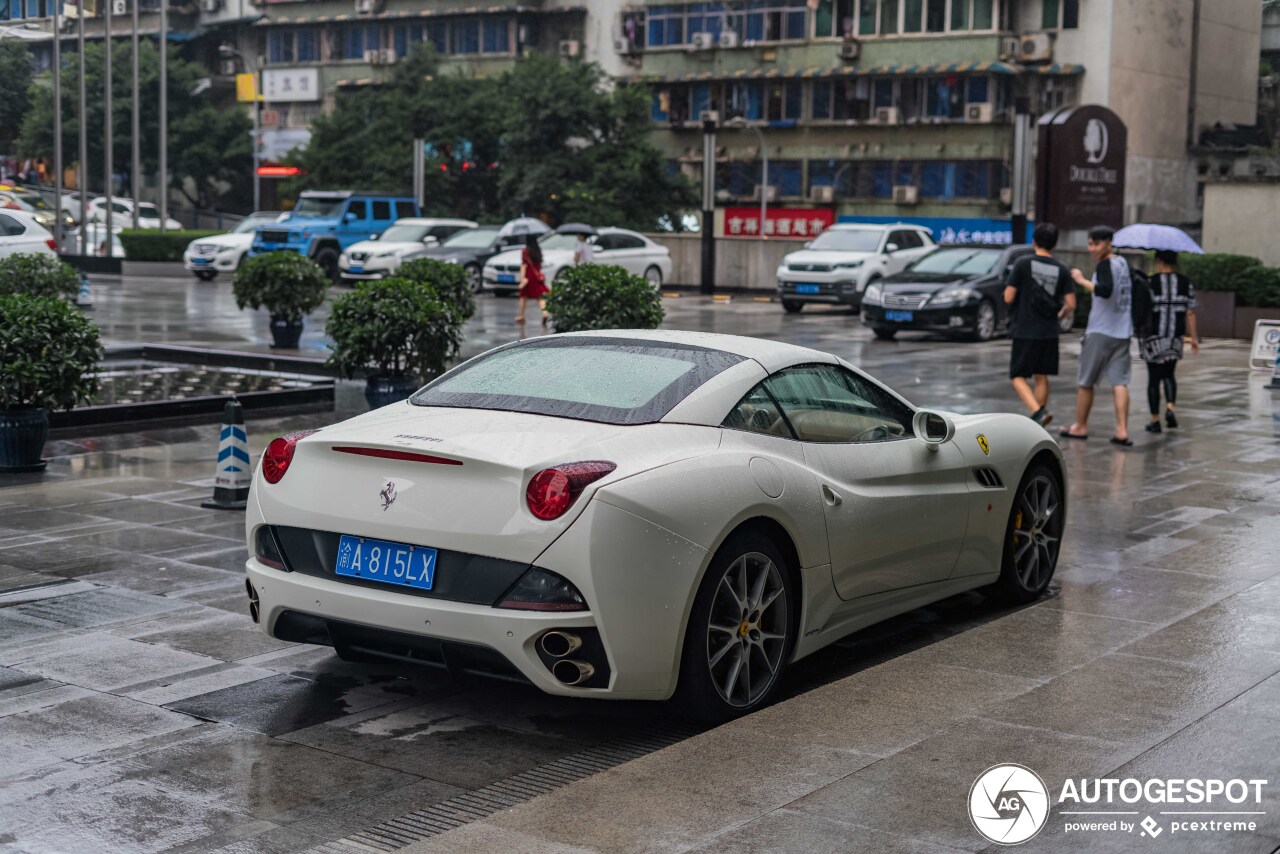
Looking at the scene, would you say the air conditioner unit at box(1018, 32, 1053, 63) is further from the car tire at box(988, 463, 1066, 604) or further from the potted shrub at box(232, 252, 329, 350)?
the car tire at box(988, 463, 1066, 604)

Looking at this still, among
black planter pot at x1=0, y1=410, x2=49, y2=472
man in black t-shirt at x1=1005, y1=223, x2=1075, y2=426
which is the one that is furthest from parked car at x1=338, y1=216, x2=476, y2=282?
black planter pot at x1=0, y1=410, x2=49, y2=472

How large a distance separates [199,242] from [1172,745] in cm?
3613

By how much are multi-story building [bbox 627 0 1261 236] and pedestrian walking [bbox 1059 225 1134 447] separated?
36.2m

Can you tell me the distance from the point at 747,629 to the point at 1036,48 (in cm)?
4828

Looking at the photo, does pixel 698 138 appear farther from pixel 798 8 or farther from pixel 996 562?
pixel 996 562

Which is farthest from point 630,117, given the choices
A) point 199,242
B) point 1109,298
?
point 1109,298

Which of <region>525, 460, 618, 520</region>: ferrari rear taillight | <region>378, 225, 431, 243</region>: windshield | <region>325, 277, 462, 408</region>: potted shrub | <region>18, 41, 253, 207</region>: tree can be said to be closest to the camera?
<region>525, 460, 618, 520</region>: ferrari rear taillight

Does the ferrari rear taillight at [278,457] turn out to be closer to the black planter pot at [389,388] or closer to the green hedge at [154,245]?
the black planter pot at [389,388]

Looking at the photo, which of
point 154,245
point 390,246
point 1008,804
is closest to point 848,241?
point 390,246

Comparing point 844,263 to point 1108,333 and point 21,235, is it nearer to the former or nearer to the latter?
point 21,235

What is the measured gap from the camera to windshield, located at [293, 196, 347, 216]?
39.1 meters

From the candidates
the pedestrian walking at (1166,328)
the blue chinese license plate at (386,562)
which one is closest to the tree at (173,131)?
the pedestrian walking at (1166,328)

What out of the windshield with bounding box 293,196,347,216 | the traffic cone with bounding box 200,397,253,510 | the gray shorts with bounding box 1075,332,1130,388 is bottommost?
the traffic cone with bounding box 200,397,253,510

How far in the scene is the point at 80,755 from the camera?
5.13 metres
